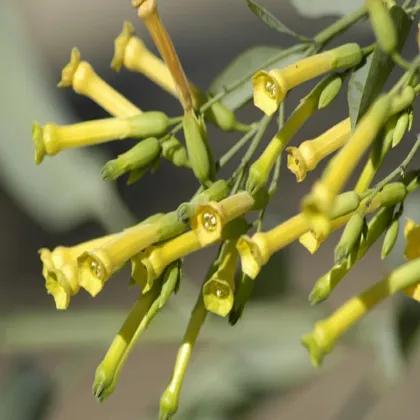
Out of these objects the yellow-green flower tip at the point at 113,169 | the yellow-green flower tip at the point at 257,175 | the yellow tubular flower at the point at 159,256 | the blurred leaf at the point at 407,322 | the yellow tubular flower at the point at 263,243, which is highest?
the yellow-green flower tip at the point at 113,169

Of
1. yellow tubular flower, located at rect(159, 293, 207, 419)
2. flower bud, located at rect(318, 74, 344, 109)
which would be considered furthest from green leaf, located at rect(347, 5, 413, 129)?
yellow tubular flower, located at rect(159, 293, 207, 419)

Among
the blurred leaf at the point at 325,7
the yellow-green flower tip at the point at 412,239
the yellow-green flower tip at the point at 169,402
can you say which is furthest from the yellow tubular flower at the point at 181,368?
the blurred leaf at the point at 325,7

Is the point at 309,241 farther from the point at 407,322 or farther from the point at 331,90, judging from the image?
the point at 407,322

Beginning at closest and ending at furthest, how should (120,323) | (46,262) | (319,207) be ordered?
(319,207)
(46,262)
(120,323)

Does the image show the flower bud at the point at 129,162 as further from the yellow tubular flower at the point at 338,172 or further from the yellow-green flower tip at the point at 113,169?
the yellow tubular flower at the point at 338,172

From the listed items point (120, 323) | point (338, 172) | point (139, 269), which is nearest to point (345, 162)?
point (338, 172)

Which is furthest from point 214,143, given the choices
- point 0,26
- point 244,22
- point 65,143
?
point 65,143
